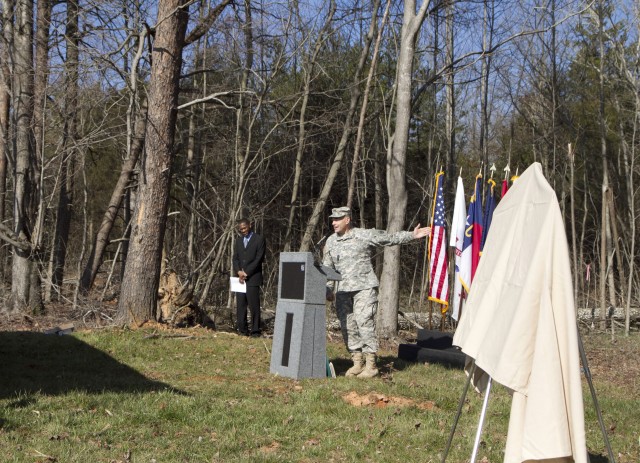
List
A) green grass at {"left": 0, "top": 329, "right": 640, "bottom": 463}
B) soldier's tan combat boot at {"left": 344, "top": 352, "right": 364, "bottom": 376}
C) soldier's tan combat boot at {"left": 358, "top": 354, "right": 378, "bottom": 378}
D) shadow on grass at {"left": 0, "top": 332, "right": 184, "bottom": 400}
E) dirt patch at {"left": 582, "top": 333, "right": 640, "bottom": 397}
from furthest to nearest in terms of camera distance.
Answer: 1. dirt patch at {"left": 582, "top": 333, "right": 640, "bottom": 397}
2. soldier's tan combat boot at {"left": 344, "top": 352, "right": 364, "bottom": 376}
3. soldier's tan combat boot at {"left": 358, "top": 354, "right": 378, "bottom": 378}
4. shadow on grass at {"left": 0, "top": 332, "right": 184, "bottom": 400}
5. green grass at {"left": 0, "top": 329, "right": 640, "bottom": 463}

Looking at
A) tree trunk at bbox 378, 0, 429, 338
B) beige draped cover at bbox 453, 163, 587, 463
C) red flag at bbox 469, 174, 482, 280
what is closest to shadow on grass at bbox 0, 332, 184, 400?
beige draped cover at bbox 453, 163, 587, 463

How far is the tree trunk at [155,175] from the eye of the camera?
13.4 metres

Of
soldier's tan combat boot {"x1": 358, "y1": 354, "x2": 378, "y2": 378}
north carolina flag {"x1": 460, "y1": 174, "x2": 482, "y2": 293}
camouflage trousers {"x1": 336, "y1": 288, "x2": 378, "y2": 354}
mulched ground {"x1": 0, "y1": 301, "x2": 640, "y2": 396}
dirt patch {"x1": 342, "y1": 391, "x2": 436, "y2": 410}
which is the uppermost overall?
north carolina flag {"x1": 460, "y1": 174, "x2": 482, "y2": 293}

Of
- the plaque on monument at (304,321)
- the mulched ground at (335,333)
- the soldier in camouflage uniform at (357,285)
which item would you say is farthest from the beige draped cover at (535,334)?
the mulched ground at (335,333)

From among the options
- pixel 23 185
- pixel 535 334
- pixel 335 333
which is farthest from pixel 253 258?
pixel 535 334

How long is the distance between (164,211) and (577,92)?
2209cm

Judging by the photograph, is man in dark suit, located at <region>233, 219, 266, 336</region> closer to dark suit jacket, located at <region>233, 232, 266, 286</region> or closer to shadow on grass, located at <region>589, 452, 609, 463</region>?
dark suit jacket, located at <region>233, 232, 266, 286</region>

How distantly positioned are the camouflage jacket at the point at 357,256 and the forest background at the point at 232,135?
15.7 ft

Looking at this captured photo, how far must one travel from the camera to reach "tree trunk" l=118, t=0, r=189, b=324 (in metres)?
13.4

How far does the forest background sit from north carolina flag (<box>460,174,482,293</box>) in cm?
133

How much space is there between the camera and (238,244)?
1445 centimetres

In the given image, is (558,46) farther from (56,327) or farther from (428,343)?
(56,327)

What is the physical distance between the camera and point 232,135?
72.0ft

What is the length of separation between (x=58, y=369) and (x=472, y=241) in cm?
724
